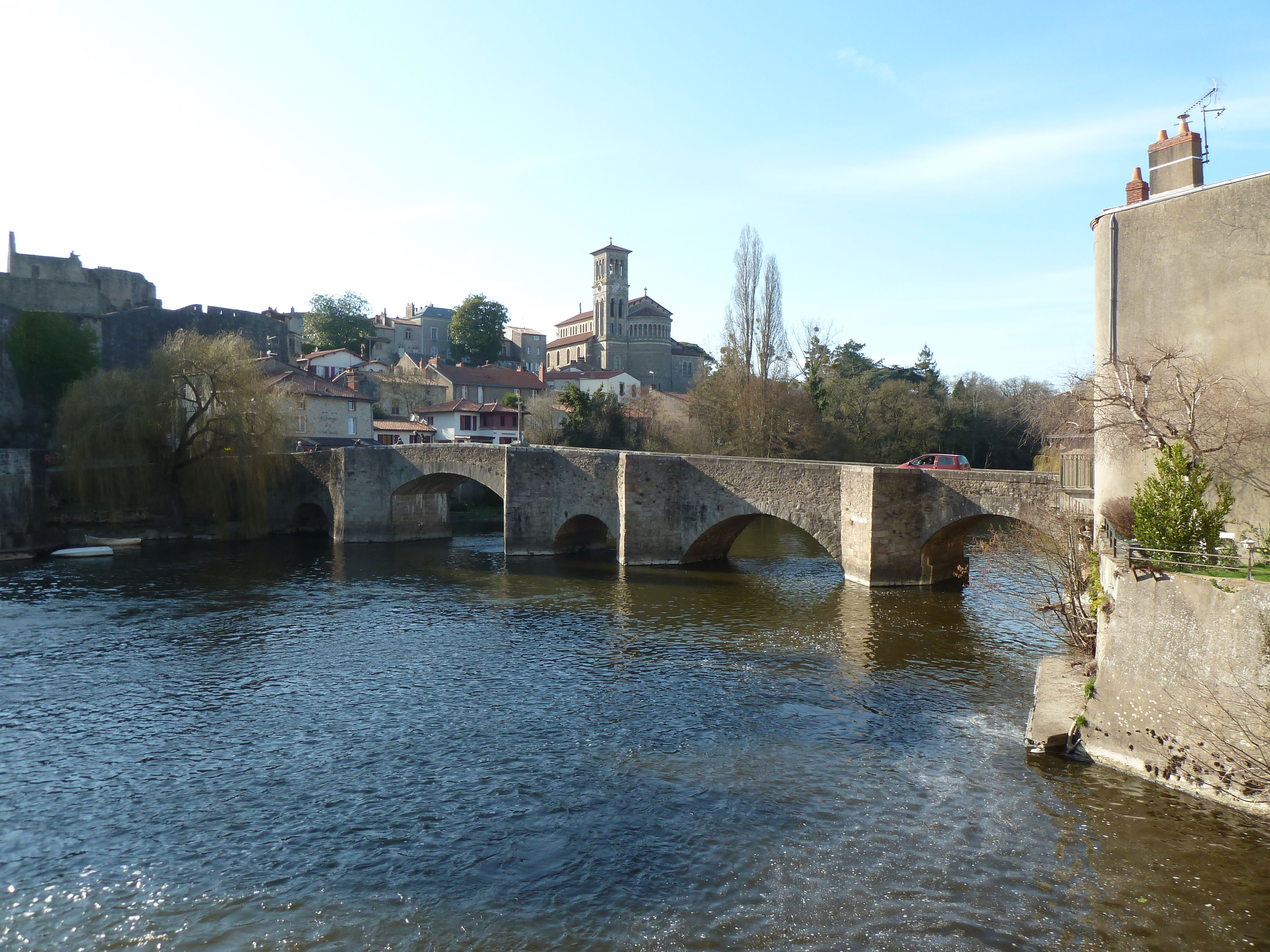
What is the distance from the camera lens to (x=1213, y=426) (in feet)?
42.6

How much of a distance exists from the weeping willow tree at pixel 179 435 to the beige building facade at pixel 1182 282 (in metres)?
33.3

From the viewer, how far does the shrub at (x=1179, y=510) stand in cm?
1211

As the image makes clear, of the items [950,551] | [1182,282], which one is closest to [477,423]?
[950,551]

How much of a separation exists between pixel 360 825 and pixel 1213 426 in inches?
533

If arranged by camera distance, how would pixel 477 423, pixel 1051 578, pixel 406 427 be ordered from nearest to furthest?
pixel 1051 578
pixel 406 427
pixel 477 423

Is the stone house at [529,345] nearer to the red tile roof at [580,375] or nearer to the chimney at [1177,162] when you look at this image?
the red tile roof at [580,375]

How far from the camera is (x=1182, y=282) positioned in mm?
13867

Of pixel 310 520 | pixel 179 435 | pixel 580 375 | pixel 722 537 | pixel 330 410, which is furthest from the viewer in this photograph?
pixel 580 375

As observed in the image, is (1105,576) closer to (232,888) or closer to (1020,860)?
(1020,860)

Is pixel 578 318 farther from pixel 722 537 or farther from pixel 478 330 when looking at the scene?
pixel 722 537

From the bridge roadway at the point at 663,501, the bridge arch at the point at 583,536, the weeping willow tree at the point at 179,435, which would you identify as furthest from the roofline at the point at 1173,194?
the weeping willow tree at the point at 179,435

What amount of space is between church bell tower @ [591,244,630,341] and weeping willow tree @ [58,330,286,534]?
5457 centimetres

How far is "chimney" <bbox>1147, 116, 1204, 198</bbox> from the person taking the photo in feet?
46.6

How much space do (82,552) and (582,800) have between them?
30.9 meters
